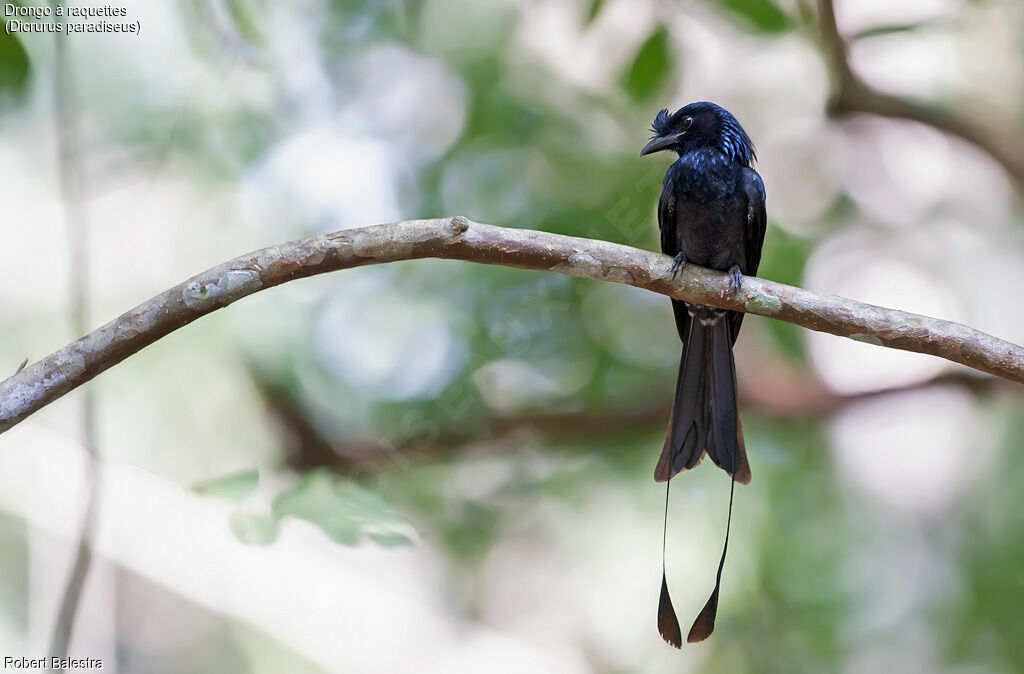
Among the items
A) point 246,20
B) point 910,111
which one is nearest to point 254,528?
point 246,20

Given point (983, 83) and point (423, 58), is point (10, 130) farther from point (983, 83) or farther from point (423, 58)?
point (983, 83)

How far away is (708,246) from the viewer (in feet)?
7.82

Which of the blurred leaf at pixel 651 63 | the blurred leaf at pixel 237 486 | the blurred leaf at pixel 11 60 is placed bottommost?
the blurred leaf at pixel 237 486

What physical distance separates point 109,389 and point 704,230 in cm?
222

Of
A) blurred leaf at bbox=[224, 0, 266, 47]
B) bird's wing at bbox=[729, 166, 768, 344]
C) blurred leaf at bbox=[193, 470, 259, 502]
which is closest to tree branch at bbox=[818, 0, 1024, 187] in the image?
bird's wing at bbox=[729, 166, 768, 344]

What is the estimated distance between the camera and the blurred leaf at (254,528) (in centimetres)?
220

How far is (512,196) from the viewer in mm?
3387

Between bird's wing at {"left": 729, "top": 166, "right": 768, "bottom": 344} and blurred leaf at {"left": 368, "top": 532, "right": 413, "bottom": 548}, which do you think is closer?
blurred leaf at {"left": 368, "top": 532, "right": 413, "bottom": 548}

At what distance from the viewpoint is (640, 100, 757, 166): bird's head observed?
101 inches

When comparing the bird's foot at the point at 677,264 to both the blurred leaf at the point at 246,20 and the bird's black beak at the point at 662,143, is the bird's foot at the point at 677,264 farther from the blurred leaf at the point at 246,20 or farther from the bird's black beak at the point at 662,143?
the blurred leaf at the point at 246,20

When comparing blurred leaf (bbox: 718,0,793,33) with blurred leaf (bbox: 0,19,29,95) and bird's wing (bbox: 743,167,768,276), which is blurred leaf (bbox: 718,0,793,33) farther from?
blurred leaf (bbox: 0,19,29,95)

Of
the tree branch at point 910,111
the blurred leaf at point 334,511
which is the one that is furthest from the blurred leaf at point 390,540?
the tree branch at point 910,111

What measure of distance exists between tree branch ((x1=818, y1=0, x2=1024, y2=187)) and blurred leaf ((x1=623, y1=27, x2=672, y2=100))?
0.99 meters

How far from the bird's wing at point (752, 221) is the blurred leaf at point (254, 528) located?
137cm
